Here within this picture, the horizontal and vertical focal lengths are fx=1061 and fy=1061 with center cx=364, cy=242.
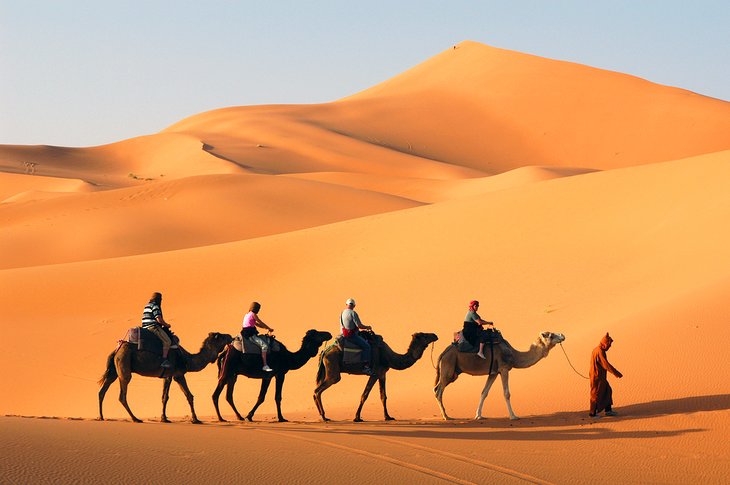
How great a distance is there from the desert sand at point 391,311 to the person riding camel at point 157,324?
1.11 meters

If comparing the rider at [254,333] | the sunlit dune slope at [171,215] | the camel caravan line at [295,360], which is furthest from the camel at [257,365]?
the sunlit dune slope at [171,215]

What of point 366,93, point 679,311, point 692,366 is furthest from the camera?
point 366,93

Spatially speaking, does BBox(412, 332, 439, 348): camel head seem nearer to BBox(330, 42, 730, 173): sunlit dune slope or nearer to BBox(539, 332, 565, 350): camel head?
BBox(539, 332, 565, 350): camel head

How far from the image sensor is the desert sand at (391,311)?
11641 mm

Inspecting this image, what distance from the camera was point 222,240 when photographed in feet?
162

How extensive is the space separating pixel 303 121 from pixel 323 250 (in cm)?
7758

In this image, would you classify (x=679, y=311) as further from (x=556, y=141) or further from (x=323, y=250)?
(x=556, y=141)

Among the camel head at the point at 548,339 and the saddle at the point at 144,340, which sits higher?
the camel head at the point at 548,339

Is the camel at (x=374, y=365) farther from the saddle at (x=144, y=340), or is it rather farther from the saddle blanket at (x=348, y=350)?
the saddle at (x=144, y=340)

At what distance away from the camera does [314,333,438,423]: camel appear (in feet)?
51.9

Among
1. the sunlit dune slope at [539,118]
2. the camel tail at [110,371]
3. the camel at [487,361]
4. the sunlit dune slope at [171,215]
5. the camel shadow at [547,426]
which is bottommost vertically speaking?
the camel shadow at [547,426]

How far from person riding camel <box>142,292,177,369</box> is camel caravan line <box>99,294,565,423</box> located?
0.12ft

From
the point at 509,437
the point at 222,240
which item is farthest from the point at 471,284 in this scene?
the point at 222,240

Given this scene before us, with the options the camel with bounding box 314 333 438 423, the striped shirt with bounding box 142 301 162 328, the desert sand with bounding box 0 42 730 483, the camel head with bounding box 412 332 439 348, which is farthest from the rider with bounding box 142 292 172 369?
the camel head with bounding box 412 332 439 348
